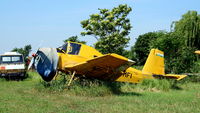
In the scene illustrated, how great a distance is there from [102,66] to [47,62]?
2.04 m

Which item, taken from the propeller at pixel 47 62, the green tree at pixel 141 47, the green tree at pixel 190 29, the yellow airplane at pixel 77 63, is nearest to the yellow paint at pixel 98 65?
the yellow airplane at pixel 77 63

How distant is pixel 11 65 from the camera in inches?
635

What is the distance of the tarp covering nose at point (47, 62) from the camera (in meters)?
9.21

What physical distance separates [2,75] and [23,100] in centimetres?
970

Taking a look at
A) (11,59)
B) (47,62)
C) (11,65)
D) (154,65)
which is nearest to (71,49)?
(47,62)

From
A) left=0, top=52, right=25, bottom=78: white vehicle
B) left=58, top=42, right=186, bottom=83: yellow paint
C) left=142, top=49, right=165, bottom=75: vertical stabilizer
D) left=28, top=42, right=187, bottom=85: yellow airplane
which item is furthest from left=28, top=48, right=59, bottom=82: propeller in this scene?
left=0, top=52, right=25, bottom=78: white vehicle

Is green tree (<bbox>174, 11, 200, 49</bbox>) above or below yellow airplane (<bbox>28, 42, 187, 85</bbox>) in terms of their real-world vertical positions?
above

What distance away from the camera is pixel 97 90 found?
8766mm

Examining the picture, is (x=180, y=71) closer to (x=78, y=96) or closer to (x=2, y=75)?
(x=78, y=96)

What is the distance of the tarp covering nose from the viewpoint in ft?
30.2

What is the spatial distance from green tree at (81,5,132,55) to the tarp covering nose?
58.8ft

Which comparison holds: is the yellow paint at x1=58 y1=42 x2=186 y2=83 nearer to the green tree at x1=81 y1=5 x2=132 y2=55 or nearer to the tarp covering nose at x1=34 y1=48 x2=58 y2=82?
the tarp covering nose at x1=34 y1=48 x2=58 y2=82

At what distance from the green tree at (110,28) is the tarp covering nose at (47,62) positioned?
1792 centimetres

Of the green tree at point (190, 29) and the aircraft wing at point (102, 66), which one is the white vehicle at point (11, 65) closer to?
the aircraft wing at point (102, 66)
